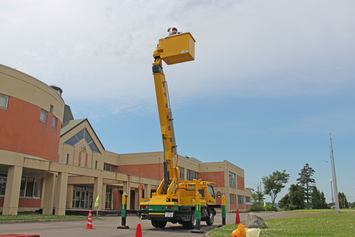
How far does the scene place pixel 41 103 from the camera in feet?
80.4

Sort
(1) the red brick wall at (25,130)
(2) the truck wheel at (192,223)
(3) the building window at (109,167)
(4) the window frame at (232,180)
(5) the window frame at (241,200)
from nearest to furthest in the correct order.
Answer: (2) the truck wheel at (192,223), (1) the red brick wall at (25,130), (3) the building window at (109,167), (4) the window frame at (232,180), (5) the window frame at (241,200)

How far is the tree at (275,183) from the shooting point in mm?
94438

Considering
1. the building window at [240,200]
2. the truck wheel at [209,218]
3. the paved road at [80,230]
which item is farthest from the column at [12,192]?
the building window at [240,200]

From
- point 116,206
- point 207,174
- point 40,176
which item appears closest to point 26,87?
point 40,176

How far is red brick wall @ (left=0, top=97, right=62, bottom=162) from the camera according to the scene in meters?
21.0

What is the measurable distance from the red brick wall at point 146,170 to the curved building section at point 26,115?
20.6 m

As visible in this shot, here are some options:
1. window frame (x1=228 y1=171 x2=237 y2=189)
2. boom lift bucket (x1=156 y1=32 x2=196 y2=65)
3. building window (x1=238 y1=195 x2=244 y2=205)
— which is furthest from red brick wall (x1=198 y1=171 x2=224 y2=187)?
boom lift bucket (x1=156 y1=32 x2=196 y2=65)

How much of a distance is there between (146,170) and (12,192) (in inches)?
1053

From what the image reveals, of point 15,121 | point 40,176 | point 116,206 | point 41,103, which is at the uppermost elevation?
point 41,103

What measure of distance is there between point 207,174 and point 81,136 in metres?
28.8

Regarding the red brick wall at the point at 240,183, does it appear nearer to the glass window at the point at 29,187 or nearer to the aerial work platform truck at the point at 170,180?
the glass window at the point at 29,187

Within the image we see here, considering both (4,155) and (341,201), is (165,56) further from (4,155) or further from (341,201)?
(341,201)

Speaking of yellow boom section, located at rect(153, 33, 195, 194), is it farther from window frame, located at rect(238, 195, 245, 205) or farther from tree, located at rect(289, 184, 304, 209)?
tree, located at rect(289, 184, 304, 209)

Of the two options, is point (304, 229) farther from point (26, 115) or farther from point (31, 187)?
point (31, 187)
